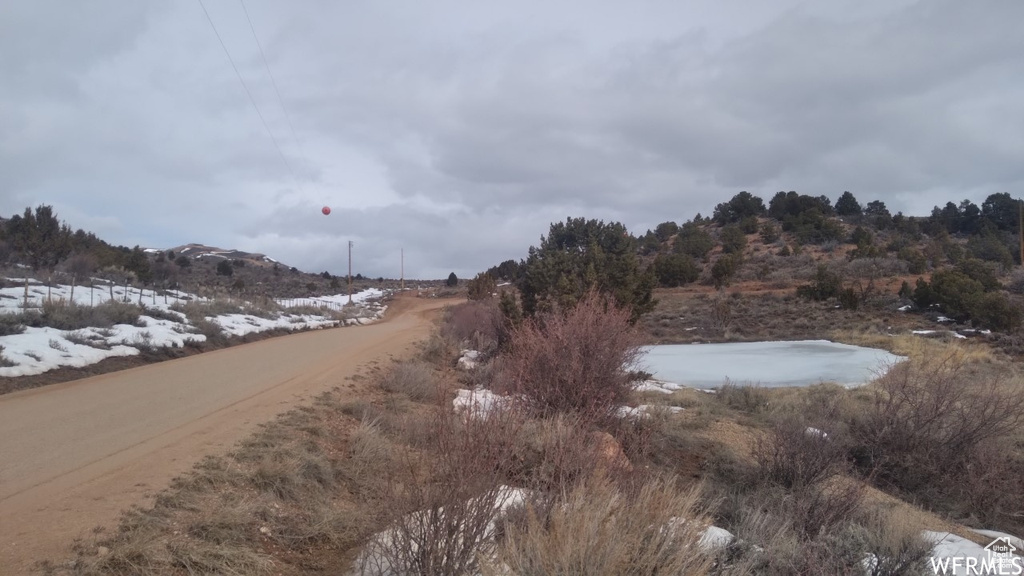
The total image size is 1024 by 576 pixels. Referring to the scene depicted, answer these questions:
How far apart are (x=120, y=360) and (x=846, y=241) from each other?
75.2 meters

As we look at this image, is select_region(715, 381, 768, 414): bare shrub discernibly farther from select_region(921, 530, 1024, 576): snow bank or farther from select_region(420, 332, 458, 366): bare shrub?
select_region(921, 530, 1024, 576): snow bank

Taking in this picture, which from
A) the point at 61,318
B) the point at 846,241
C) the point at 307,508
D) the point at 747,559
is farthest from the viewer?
the point at 846,241

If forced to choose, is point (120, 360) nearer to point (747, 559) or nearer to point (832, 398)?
point (747, 559)

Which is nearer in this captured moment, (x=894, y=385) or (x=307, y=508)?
(x=307, y=508)

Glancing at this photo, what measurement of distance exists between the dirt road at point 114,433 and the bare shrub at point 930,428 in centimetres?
993

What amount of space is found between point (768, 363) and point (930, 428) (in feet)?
52.1

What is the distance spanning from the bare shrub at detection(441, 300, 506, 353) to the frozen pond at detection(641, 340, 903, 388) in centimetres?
542

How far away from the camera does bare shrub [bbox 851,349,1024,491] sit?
1003 cm

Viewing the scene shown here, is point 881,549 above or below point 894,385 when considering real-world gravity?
below

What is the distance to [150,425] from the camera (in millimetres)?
9188

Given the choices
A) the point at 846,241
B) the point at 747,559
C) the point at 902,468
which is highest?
the point at 846,241

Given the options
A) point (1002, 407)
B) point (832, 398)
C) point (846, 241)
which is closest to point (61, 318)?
point (832, 398)

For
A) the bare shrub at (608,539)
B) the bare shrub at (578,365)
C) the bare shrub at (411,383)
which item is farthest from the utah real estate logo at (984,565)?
the bare shrub at (411,383)

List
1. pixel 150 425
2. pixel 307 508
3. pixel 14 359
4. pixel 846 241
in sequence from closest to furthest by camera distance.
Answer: pixel 307 508
pixel 150 425
pixel 14 359
pixel 846 241
